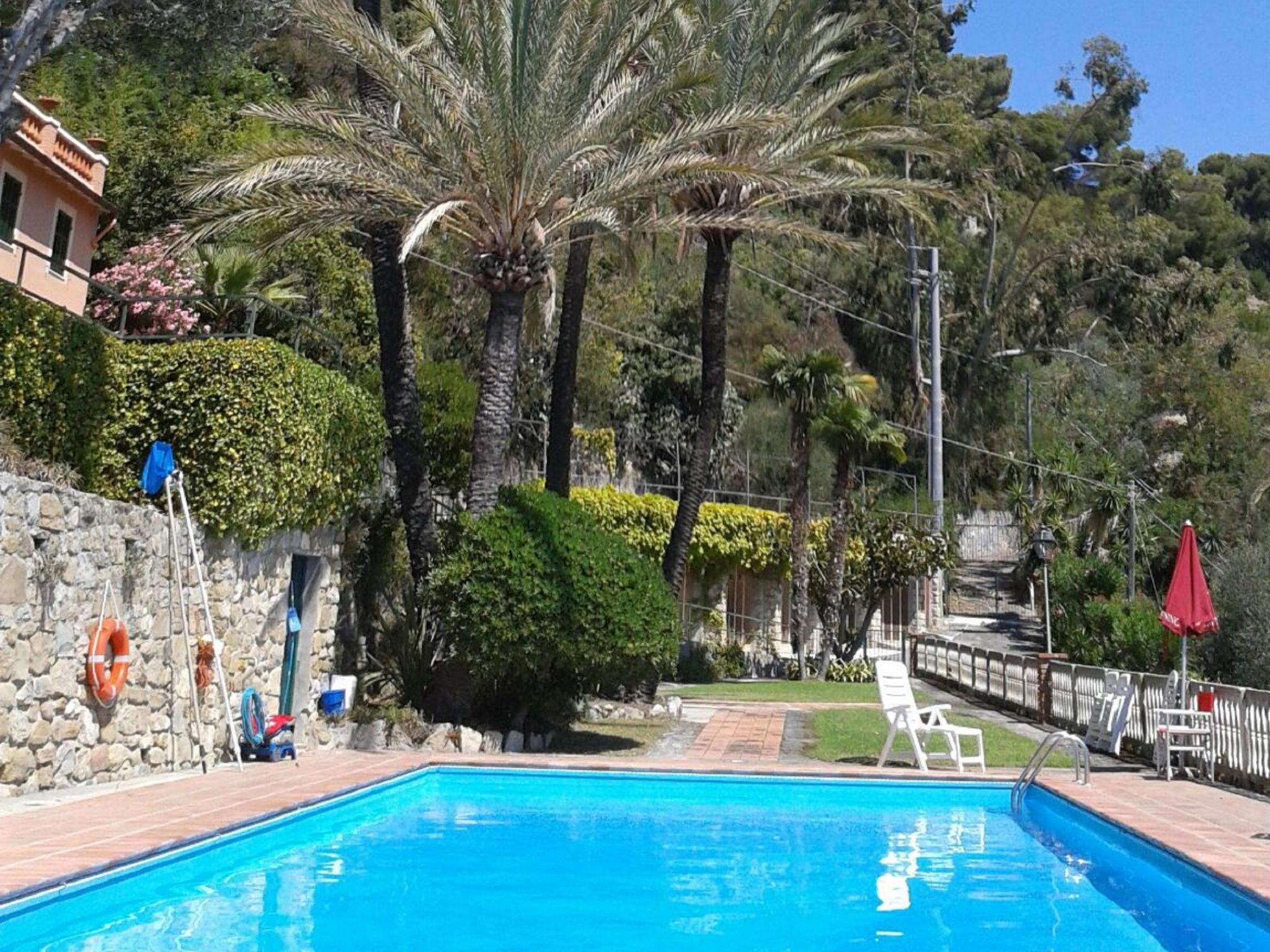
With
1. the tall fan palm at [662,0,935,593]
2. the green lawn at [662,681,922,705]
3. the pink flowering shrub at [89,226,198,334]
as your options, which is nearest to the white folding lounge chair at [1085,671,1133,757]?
the tall fan palm at [662,0,935,593]

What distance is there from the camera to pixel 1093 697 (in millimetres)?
16234

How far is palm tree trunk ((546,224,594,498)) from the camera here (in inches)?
719

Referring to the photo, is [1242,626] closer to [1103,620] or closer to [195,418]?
[1103,620]

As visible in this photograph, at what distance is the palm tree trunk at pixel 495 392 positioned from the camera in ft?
47.6

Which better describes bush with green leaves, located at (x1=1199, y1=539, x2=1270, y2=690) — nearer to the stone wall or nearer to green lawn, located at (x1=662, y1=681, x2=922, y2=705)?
green lawn, located at (x1=662, y1=681, x2=922, y2=705)

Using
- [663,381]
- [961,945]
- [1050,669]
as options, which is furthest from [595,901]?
[663,381]

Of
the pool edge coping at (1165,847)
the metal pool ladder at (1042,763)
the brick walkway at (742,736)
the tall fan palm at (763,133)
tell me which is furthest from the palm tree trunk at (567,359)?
the pool edge coping at (1165,847)

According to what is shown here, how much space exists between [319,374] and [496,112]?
337cm

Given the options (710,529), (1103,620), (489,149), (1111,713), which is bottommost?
(1111,713)

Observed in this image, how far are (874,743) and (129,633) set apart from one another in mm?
9245

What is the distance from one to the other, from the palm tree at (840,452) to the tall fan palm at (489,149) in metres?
16.5

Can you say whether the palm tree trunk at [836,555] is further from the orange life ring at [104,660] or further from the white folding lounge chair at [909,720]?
the orange life ring at [104,660]

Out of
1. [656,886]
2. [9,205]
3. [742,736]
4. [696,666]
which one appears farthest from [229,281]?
[696,666]

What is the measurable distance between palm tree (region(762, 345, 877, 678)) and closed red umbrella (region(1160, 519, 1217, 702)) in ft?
56.7
